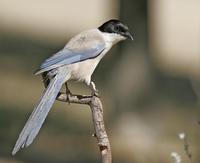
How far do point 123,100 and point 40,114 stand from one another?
630 cm

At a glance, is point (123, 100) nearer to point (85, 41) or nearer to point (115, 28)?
point (115, 28)

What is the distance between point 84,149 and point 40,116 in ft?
17.6

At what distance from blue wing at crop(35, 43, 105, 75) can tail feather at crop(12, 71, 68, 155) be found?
67 mm

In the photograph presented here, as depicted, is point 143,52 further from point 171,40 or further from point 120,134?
point 171,40

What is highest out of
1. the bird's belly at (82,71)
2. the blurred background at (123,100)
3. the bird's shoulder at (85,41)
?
the bird's shoulder at (85,41)

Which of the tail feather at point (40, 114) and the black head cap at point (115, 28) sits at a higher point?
the black head cap at point (115, 28)

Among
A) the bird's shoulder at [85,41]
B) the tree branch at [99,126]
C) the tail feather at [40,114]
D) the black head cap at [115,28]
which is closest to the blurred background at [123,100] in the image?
the black head cap at [115,28]

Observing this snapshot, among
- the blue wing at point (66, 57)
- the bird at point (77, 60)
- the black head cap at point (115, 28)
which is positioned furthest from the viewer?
the black head cap at point (115, 28)

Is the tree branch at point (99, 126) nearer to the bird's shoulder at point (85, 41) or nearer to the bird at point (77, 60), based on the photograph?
the bird at point (77, 60)

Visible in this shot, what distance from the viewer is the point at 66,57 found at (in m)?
4.27

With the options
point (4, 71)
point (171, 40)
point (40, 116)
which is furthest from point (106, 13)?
point (40, 116)

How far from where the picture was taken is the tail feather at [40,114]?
10.7 feet

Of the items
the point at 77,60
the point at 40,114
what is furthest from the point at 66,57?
the point at 40,114

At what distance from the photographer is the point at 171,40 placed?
14.0 m
